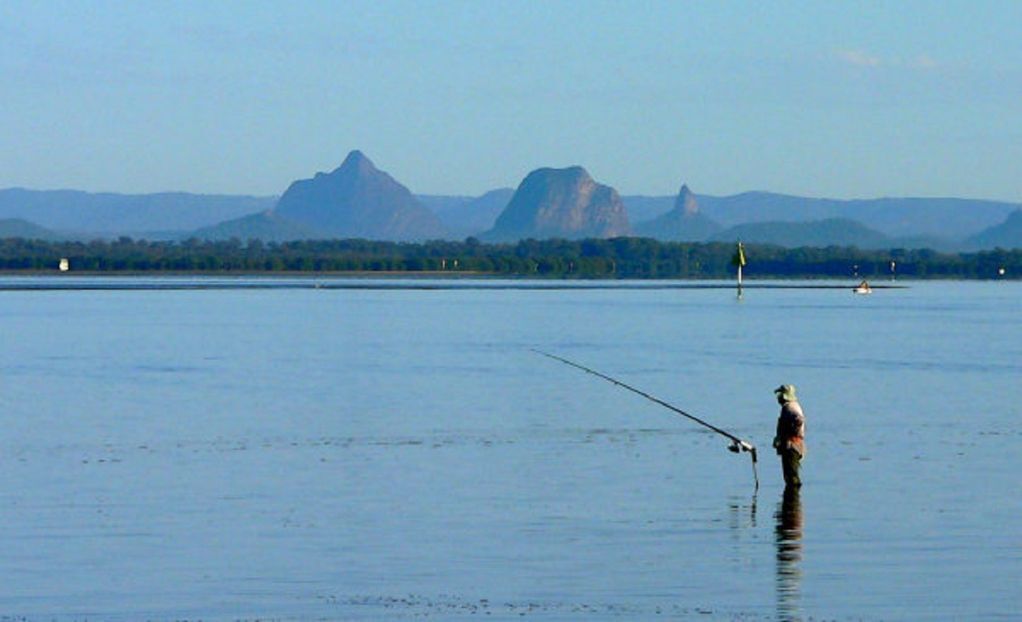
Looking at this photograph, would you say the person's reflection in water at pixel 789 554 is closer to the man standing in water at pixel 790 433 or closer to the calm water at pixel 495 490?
the calm water at pixel 495 490

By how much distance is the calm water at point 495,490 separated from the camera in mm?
21000

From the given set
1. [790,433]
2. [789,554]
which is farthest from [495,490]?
[789,554]

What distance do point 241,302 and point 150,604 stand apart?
12839 centimetres

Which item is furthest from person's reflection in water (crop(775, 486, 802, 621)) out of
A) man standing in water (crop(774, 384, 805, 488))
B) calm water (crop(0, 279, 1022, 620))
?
man standing in water (crop(774, 384, 805, 488))

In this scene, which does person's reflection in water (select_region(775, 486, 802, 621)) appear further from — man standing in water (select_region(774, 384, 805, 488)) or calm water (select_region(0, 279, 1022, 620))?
man standing in water (select_region(774, 384, 805, 488))

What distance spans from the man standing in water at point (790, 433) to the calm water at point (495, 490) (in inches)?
19.5

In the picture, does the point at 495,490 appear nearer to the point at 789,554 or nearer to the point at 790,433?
the point at 790,433

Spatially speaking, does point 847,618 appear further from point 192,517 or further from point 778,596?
point 192,517

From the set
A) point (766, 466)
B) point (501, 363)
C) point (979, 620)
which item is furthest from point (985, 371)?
point (979, 620)

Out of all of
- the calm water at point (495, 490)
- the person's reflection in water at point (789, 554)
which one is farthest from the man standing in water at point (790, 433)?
the calm water at point (495, 490)

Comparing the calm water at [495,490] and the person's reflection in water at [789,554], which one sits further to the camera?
the calm water at [495,490]

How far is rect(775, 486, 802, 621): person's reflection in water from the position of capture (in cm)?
2016

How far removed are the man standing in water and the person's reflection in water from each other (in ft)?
1.20

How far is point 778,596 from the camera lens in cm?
2072
